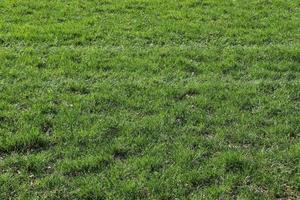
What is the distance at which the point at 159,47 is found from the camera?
1340cm

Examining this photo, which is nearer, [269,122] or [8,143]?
[8,143]

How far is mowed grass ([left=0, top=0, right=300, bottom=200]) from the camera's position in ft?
26.2

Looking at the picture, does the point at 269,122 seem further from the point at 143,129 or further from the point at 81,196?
the point at 81,196

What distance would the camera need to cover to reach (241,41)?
14070 mm

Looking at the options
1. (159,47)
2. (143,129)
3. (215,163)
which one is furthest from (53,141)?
(159,47)

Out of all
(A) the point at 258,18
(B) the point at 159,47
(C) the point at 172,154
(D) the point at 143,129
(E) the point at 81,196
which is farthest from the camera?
(A) the point at 258,18

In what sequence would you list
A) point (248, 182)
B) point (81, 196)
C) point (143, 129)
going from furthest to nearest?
point (143, 129), point (248, 182), point (81, 196)

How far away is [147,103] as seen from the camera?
10344mm

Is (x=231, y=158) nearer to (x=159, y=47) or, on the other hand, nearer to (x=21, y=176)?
(x=21, y=176)

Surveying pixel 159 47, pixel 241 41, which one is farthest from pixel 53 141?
pixel 241 41

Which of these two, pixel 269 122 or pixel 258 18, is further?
pixel 258 18

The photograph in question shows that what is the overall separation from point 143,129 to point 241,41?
5670 millimetres

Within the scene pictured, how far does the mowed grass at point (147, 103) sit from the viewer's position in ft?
26.2

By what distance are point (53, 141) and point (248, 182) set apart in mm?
3115
